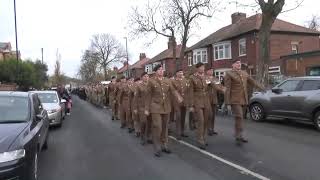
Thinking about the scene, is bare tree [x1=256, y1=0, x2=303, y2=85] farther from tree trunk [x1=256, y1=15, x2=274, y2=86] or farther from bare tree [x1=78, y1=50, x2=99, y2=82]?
bare tree [x1=78, y1=50, x2=99, y2=82]

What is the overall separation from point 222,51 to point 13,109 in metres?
42.8

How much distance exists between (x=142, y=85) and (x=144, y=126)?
1062mm

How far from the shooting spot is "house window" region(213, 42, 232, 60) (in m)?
49.5

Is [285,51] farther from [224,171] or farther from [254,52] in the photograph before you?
[224,171]

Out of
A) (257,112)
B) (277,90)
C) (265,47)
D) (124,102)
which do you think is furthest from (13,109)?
(265,47)

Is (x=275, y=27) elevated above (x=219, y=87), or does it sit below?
above

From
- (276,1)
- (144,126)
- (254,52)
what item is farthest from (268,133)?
A: (254,52)

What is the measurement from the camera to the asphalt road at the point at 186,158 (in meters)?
8.10

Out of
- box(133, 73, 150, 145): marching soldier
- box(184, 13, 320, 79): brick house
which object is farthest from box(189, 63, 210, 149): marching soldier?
box(184, 13, 320, 79): brick house

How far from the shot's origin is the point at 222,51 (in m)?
50.4

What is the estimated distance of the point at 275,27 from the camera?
4662 cm

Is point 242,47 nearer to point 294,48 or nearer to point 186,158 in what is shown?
point 294,48

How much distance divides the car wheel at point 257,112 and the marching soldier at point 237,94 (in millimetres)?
5683

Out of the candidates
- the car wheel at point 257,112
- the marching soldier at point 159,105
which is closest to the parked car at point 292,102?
the car wheel at point 257,112
